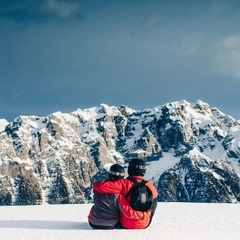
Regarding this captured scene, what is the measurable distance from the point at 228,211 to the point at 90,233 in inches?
309

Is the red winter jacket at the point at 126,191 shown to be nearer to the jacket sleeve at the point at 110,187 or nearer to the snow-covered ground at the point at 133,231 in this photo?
the jacket sleeve at the point at 110,187

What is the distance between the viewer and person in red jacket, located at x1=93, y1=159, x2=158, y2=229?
1335 cm

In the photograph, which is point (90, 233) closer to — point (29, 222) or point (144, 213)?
point (144, 213)

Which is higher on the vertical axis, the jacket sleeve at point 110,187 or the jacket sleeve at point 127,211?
the jacket sleeve at point 110,187

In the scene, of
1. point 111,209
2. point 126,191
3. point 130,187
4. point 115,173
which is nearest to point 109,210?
point 111,209

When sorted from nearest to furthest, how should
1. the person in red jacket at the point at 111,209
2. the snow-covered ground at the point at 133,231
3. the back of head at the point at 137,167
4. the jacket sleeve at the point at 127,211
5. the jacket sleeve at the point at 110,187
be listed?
1. the snow-covered ground at the point at 133,231
2. the jacket sleeve at the point at 127,211
3. the person in red jacket at the point at 111,209
4. the jacket sleeve at the point at 110,187
5. the back of head at the point at 137,167

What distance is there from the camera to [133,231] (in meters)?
13.1

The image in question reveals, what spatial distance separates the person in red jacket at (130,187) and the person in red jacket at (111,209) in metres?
0.13

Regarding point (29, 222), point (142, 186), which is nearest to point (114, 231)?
point (142, 186)

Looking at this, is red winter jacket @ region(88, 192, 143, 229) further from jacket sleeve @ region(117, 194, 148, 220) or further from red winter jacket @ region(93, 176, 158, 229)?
red winter jacket @ region(93, 176, 158, 229)

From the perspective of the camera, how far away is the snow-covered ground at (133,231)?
12.5 meters

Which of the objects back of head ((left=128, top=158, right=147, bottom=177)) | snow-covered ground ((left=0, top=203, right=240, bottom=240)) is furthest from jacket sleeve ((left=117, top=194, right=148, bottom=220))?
back of head ((left=128, top=158, right=147, bottom=177))

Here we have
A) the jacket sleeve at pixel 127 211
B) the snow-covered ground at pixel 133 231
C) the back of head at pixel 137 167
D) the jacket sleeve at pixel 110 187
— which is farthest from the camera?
the back of head at pixel 137 167

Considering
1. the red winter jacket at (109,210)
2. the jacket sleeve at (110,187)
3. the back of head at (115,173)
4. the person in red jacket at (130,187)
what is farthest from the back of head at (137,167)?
the red winter jacket at (109,210)
